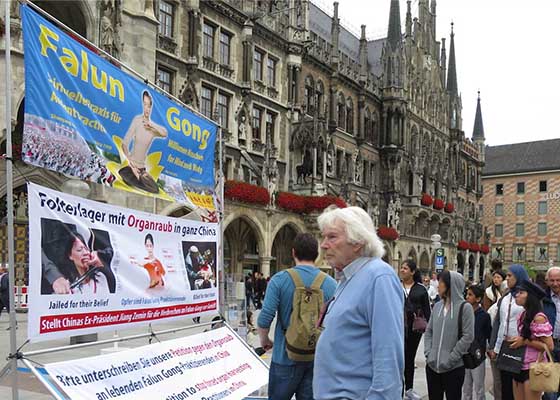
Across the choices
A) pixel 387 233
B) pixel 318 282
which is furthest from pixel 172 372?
pixel 387 233

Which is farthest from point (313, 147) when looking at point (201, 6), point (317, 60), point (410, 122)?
point (410, 122)

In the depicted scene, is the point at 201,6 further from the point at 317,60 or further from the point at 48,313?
the point at 48,313

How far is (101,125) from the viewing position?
5289 millimetres

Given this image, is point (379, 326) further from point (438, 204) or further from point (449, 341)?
point (438, 204)

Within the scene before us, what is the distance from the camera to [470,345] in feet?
20.3

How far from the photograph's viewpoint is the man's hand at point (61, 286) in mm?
4584

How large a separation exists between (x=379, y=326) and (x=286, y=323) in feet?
7.58

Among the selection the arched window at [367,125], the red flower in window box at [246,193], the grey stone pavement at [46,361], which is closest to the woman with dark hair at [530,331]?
the grey stone pavement at [46,361]

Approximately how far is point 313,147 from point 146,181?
2520cm

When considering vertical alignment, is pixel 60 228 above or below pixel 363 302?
above

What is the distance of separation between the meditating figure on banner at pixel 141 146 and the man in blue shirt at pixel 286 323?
5.18ft

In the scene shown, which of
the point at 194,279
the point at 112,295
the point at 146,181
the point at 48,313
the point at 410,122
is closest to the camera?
the point at 48,313

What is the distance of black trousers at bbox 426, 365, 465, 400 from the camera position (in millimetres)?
6227

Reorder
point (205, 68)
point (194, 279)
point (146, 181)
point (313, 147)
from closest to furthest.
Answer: point (146, 181) < point (194, 279) < point (205, 68) < point (313, 147)
